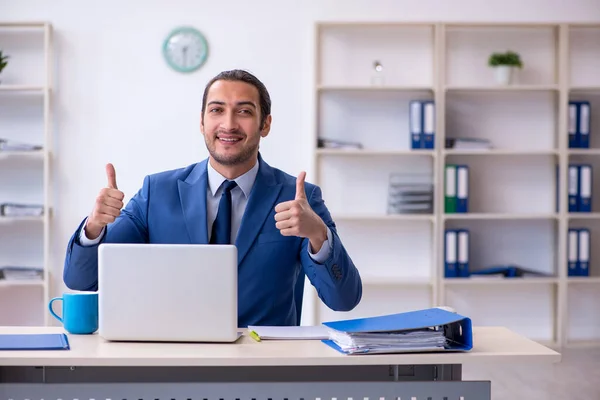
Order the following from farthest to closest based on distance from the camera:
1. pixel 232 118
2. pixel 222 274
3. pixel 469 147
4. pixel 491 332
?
pixel 469 147 → pixel 232 118 → pixel 491 332 → pixel 222 274

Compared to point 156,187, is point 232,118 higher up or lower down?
higher up

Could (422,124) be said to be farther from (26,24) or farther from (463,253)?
(26,24)

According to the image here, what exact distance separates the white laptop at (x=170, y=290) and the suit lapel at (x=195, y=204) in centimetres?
59

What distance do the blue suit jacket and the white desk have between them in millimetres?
397

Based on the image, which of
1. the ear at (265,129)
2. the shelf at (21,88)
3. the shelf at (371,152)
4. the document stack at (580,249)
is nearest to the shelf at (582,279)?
the document stack at (580,249)

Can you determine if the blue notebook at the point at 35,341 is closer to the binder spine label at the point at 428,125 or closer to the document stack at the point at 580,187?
the binder spine label at the point at 428,125

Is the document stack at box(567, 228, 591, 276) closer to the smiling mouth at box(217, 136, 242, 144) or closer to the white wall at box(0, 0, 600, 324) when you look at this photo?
the white wall at box(0, 0, 600, 324)

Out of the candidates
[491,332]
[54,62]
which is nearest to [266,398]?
[491,332]

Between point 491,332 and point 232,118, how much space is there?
3.39 feet

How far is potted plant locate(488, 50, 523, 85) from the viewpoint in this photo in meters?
5.11

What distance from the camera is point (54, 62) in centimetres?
513

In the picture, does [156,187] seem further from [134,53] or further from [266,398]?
[134,53]

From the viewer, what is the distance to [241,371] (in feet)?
6.57

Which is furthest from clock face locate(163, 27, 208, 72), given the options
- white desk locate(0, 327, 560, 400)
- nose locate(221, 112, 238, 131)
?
white desk locate(0, 327, 560, 400)
